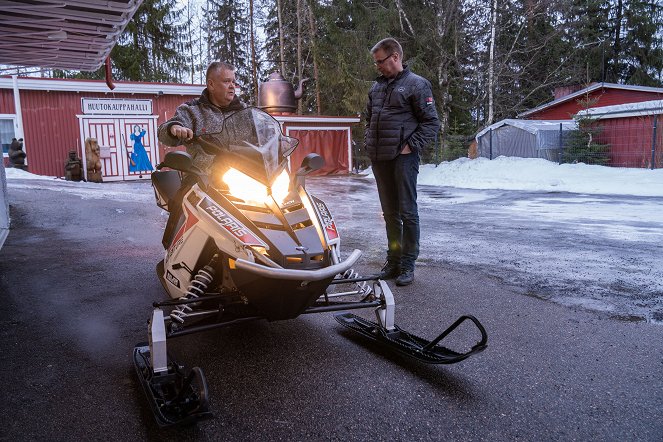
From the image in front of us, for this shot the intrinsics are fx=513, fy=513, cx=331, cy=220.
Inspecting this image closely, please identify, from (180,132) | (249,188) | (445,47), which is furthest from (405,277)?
(445,47)

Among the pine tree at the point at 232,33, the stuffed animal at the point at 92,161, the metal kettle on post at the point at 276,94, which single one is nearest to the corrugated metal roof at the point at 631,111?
the metal kettle on post at the point at 276,94

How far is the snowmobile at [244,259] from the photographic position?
2453 millimetres

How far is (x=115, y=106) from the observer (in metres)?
19.5

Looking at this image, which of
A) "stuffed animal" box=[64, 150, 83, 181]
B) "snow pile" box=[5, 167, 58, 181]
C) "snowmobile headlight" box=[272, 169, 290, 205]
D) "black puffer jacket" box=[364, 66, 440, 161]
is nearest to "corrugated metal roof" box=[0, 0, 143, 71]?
"black puffer jacket" box=[364, 66, 440, 161]

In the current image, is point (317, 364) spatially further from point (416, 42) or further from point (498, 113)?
point (498, 113)

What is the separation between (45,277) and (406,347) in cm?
375

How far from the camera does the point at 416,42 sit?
27078 millimetres

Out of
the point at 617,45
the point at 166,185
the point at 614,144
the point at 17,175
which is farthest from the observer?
Result: the point at 617,45

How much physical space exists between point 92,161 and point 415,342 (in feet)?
59.9

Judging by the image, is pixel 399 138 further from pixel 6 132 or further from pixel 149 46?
pixel 149 46

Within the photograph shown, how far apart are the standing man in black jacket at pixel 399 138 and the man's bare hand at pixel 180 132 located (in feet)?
6.54

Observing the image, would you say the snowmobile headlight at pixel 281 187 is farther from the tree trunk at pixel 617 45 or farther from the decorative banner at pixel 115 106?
the tree trunk at pixel 617 45

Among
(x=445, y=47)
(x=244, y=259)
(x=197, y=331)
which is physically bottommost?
(x=197, y=331)

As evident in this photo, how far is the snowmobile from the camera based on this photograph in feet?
8.05
